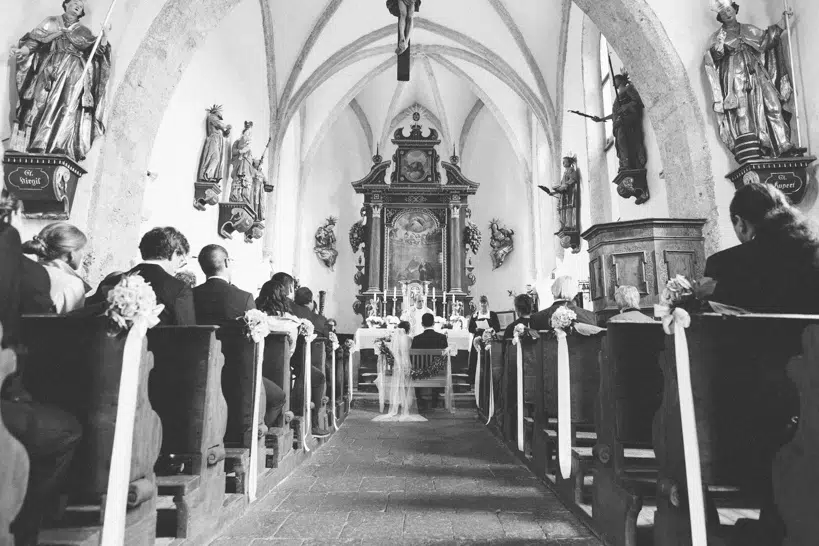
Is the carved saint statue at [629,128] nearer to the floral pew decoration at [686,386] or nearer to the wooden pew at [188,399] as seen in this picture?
the floral pew decoration at [686,386]

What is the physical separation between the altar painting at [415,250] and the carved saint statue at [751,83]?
8.99m

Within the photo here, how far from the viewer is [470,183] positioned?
1438cm

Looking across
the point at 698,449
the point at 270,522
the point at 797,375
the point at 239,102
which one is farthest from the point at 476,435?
the point at 239,102

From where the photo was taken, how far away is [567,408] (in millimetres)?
3016

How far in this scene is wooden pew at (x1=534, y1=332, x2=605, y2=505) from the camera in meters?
3.37

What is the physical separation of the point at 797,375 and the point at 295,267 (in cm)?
1296

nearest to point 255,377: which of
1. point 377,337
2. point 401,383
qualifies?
point 401,383

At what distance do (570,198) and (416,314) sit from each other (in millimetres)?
4181

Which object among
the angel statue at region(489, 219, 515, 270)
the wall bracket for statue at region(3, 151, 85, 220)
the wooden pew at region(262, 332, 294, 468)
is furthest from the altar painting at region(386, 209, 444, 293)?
the wooden pew at region(262, 332, 294, 468)

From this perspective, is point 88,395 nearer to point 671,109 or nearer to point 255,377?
point 255,377

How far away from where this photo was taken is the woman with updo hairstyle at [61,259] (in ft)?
8.82

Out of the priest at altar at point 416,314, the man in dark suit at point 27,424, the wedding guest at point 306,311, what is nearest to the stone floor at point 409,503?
the man in dark suit at point 27,424

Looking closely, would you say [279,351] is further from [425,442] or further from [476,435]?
[476,435]

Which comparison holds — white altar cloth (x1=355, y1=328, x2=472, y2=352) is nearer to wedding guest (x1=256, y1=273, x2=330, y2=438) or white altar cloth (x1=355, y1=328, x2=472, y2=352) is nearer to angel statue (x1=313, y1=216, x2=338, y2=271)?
angel statue (x1=313, y1=216, x2=338, y2=271)
